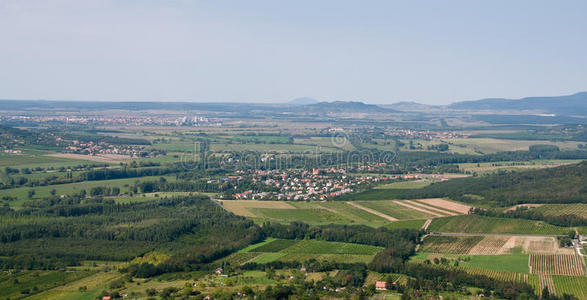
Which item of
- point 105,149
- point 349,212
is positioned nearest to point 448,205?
point 349,212

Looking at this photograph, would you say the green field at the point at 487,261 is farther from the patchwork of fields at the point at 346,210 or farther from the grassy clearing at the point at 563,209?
the grassy clearing at the point at 563,209

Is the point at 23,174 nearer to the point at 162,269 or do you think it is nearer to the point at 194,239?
the point at 194,239

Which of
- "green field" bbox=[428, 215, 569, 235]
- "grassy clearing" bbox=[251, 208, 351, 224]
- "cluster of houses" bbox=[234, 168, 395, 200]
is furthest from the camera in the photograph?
"cluster of houses" bbox=[234, 168, 395, 200]

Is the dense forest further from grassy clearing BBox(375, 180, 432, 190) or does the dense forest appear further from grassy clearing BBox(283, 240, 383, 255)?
grassy clearing BBox(375, 180, 432, 190)

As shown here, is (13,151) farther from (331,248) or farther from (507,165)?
(507,165)

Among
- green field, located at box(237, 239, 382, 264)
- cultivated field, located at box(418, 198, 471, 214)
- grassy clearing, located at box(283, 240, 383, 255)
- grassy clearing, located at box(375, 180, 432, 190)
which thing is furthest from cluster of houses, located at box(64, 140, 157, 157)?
grassy clearing, located at box(283, 240, 383, 255)

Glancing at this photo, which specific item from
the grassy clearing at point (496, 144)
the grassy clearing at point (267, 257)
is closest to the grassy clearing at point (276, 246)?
the grassy clearing at point (267, 257)
